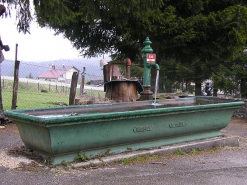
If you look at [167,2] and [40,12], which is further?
[167,2]

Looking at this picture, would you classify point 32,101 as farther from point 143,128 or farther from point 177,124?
point 143,128

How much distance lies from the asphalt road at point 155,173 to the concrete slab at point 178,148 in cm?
12

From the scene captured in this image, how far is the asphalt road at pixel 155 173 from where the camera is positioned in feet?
12.6

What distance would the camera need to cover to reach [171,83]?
1969 centimetres

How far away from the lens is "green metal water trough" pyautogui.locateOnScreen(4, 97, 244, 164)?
4.06m

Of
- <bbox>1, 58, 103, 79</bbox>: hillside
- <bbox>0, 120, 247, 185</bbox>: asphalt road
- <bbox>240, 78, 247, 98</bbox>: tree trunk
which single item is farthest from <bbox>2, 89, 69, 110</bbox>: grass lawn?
<bbox>240, 78, 247, 98</bbox>: tree trunk

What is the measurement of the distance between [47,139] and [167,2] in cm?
870

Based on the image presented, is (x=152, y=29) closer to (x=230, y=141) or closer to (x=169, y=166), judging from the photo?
(x=230, y=141)

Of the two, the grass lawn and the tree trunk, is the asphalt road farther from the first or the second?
the tree trunk

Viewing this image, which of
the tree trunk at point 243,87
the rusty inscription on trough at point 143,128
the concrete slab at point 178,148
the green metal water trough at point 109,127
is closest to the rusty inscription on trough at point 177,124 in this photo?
the green metal water trough at point 109,127

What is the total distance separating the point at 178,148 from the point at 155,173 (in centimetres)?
124

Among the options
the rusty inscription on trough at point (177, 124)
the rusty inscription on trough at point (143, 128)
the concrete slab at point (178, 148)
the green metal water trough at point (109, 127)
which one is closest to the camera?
the green metal water trough at point (109, 127)

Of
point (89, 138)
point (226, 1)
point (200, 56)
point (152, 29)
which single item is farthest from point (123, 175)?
point (226, 1)

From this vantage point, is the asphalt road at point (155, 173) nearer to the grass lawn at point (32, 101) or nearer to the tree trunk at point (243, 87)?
the grass lawn at point (32, 101)
